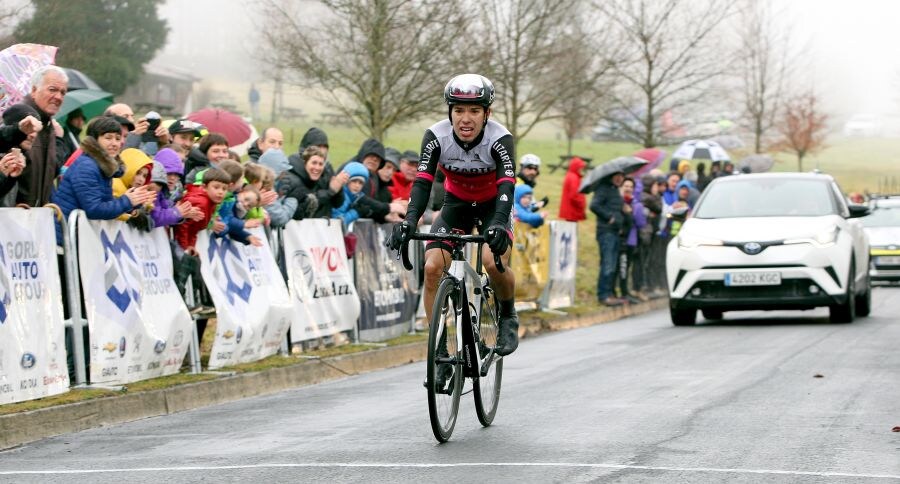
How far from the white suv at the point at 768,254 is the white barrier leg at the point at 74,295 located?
932 cm

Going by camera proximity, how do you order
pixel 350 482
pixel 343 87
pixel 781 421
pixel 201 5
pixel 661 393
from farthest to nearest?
pixel 201 5 < pixel 343 87 < pixel 661 393 < pixel 781 421 < pixel 350 482

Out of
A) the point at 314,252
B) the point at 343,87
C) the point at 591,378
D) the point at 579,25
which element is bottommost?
the point at 591,378

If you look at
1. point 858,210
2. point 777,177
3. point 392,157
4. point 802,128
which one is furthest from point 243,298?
point 802,128

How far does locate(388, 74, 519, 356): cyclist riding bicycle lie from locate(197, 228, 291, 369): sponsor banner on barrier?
11.6 ft

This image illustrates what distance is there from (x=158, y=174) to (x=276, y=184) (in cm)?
275

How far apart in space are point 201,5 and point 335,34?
140 metres

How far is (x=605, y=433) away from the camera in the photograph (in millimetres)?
8539

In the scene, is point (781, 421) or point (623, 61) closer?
point (781, 421)

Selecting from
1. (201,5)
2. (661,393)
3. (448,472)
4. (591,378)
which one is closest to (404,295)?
(591,378)

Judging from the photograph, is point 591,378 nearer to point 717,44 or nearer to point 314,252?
point 314,252

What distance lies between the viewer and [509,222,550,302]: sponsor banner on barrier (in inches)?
775

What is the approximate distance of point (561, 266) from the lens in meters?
22.0

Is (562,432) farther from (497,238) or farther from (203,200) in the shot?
(203,200)

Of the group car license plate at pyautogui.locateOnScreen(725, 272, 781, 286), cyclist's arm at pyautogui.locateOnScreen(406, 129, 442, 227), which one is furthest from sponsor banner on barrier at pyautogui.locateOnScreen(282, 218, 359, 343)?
cyclist's arm at pyautogui.locateOnScreen(406, 129, 442, 227)
